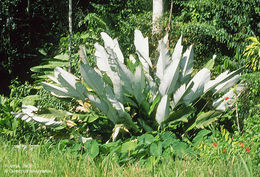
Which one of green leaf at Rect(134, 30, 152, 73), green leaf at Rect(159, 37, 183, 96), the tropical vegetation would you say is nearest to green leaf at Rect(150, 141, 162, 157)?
the tropical vegetation

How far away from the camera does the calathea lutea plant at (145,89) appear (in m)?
3.81

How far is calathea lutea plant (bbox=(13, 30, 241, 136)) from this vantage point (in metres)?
3.81

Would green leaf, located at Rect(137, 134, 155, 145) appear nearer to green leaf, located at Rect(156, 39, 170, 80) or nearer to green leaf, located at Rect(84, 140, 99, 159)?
green leaf, located at Rect(84, 140, 99, 159)

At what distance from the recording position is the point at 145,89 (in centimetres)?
429

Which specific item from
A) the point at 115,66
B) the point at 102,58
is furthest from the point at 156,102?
the point at 102,58

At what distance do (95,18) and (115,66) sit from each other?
3.23m

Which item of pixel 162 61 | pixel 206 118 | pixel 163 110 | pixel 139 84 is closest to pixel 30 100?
pixel 139 84

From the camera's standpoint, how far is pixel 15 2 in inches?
271

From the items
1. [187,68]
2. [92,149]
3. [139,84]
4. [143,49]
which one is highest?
[143,49]

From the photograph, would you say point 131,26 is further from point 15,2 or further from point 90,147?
point 90,147

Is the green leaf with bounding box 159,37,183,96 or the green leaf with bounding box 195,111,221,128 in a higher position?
the green leaf with bounding box 159,37,183,96

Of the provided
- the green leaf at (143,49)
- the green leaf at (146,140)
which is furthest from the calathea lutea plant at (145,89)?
the green leaf at (146,140)

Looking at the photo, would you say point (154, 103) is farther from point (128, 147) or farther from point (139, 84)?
point (128, 147)

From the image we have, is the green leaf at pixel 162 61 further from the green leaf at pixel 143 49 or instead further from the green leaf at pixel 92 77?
the green leaf at pixel 92 77
